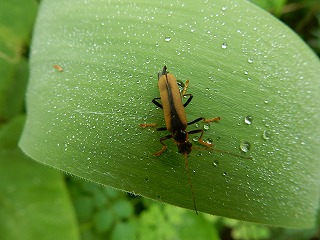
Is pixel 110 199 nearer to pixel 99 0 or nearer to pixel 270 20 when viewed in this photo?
pixel 99 0

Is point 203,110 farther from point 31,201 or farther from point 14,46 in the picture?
point 14,46

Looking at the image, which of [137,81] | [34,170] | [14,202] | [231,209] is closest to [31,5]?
[34,170]

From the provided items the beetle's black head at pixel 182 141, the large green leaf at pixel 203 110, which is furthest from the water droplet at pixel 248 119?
the beetle's black head at pixel 182 141

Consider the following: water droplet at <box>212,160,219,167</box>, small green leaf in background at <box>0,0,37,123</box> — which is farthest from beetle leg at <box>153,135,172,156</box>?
small green leaf in background at <box>0,0,37,123</box>

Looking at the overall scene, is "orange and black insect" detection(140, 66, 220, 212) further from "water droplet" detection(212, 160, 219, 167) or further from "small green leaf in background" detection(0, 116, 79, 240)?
"small green leaf in background" detection(0, 116, 79, 240)

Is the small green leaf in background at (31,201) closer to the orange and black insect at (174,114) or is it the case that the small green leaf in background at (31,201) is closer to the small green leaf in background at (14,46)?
the small green leaf in background at (14,46)

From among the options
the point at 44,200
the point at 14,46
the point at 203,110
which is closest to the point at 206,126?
the point at 203,110
